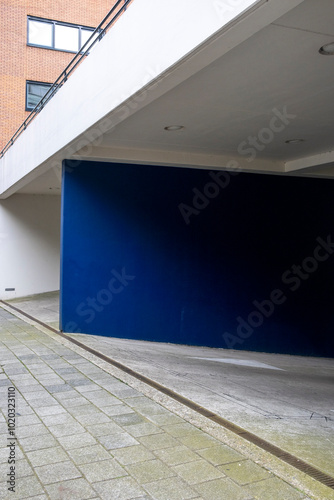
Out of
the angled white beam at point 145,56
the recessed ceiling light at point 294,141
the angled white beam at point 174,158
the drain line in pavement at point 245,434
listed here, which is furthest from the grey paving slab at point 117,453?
the recessed ceiling light at point 294,141

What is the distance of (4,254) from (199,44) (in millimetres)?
12802

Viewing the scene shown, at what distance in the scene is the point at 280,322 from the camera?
10.6 metres

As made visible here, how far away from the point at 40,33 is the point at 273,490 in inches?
744

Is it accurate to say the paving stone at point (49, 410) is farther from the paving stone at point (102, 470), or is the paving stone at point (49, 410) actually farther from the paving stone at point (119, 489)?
the paving stone at point (119, 489)

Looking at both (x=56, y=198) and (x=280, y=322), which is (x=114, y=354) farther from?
(x=56, y=198)

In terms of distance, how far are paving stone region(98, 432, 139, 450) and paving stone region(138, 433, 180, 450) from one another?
0.09 meters

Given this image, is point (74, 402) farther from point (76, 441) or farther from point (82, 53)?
point (82, 53)

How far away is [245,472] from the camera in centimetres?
310

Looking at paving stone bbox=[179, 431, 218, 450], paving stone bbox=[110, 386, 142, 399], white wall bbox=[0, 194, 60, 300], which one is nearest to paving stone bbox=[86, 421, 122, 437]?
paving stone bbox=[179, 431, 218, 450]

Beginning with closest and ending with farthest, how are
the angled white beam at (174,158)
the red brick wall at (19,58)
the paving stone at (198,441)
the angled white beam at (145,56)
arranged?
the paving stone at (198,441), the angled white beam at (145,56), the angled white beam at (174,158), the red brick wall at (19,58)

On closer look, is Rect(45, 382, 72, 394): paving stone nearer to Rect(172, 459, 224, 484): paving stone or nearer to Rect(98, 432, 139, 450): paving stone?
Rect(98, 432, 139, 450): paving stone

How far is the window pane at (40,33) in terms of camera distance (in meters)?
17.8

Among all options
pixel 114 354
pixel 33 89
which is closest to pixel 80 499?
pixel 114 354

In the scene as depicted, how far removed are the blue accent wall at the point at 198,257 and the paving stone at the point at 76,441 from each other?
5115 millimetres
